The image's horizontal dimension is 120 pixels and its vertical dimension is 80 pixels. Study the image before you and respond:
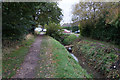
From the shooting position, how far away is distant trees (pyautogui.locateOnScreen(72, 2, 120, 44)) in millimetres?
11091

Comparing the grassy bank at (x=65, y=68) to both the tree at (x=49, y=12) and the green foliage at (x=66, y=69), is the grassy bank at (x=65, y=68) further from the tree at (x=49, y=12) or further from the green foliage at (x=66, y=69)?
the tree at (x=49, y=12)

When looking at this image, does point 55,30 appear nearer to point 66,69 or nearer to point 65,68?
point 65,68

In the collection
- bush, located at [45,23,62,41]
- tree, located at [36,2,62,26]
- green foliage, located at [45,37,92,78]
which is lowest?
green foliage, located at [45,37,92,78]

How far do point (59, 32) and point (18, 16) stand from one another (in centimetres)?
1985

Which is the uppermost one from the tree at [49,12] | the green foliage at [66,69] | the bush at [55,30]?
the tree at [49,12]

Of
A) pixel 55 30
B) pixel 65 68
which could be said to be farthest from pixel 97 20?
pixel 55 30

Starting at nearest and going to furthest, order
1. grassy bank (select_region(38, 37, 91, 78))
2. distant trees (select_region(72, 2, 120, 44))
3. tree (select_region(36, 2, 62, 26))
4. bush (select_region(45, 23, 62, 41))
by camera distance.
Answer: grassy bank (select_region(38, 37, 91, 78))
tree (select_region(36, 2, 62, 26))
distant trees (select_region(72, 2, 120, 44))
bush (select_region(45, 23, 62, 41))

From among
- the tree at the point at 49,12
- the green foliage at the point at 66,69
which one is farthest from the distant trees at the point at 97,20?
the green foliage at the point at 66,69

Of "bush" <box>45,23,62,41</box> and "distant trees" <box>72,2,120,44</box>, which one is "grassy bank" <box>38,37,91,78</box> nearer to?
"distant trees" <box>72,2,120,44</box>

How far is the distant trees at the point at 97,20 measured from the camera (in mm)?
11091

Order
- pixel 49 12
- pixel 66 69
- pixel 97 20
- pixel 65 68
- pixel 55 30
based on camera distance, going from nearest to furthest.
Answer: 1. pixel 66 69
2. pixel 65 68
3. pixel 97 20
4. pixel 49 12
5. pixel 55 30

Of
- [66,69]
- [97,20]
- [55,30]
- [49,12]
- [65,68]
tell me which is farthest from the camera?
[55,30]

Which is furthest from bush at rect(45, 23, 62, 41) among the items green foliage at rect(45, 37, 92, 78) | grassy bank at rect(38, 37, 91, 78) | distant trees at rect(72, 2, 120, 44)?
green foliage at rect(45, 37, 92, 78)

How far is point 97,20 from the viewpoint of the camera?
14406mm
